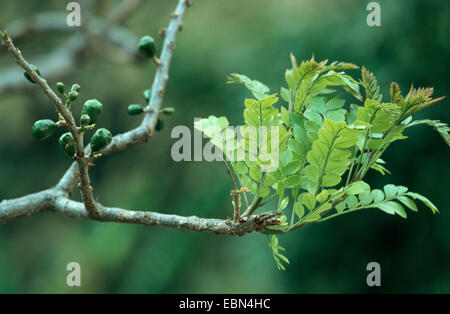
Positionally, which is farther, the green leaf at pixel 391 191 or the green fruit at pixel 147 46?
the green fruit at pixel 147 46

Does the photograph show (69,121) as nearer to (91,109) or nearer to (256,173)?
(91,109)

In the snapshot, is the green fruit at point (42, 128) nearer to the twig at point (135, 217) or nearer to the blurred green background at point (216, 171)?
the twig at point (135, 217)

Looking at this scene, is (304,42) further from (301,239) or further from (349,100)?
(301,239)

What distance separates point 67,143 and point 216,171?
2.67m

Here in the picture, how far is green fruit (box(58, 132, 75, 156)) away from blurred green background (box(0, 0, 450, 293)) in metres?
1.49

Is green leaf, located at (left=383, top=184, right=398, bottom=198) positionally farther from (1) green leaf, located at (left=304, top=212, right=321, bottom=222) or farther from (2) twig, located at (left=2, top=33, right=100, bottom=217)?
(2) twig, located at (left=2, top=33, right=100, bottom=217)

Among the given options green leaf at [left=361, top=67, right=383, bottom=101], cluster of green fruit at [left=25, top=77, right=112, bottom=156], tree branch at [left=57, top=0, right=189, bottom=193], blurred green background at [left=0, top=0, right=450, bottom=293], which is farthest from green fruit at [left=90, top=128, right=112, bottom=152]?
blurred green background at [left=0, top=0, right=450, bottom=293]

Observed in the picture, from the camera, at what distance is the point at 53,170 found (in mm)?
4234

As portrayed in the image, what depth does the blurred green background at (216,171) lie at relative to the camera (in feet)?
6.11

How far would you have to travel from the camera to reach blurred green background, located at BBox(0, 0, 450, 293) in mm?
1861

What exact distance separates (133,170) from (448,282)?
2.87 meters

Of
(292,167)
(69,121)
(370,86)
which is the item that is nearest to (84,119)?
(69,121)

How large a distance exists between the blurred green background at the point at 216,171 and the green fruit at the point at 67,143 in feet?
4.89

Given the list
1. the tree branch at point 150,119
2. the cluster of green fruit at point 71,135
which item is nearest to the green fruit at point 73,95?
the cluster of green fruit at point 71,135
